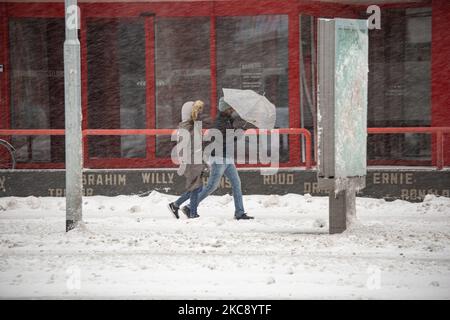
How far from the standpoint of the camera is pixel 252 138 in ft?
50.1

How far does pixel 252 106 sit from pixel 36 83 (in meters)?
4.82

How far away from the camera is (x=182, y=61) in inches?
624

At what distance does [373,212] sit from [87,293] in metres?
6.67

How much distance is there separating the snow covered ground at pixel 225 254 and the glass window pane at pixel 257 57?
3.42 meters

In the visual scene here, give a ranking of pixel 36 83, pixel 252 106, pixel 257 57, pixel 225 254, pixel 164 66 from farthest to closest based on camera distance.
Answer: pixel 36 83 < pixel 164 66 < pixel 257 57 < pixel 252 106 < pixel 225 254

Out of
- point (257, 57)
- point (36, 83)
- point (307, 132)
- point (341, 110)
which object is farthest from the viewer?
point (36, 83)

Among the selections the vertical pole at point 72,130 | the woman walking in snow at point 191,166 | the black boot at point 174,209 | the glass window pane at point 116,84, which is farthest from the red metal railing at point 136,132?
the vertical pole at point 72,130

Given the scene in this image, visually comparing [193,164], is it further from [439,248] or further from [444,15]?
[444,15]

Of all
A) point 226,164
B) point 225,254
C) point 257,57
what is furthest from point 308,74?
point 225,254

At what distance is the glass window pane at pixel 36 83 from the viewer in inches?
622

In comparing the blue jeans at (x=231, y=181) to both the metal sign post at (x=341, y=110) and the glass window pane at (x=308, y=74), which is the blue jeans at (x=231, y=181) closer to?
the metal sign post at (x=341, y=110)

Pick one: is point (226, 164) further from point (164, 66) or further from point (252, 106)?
point (164, 66)

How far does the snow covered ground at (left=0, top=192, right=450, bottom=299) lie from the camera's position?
661 centimetres

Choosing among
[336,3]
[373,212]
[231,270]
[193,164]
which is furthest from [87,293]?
[336,3]
